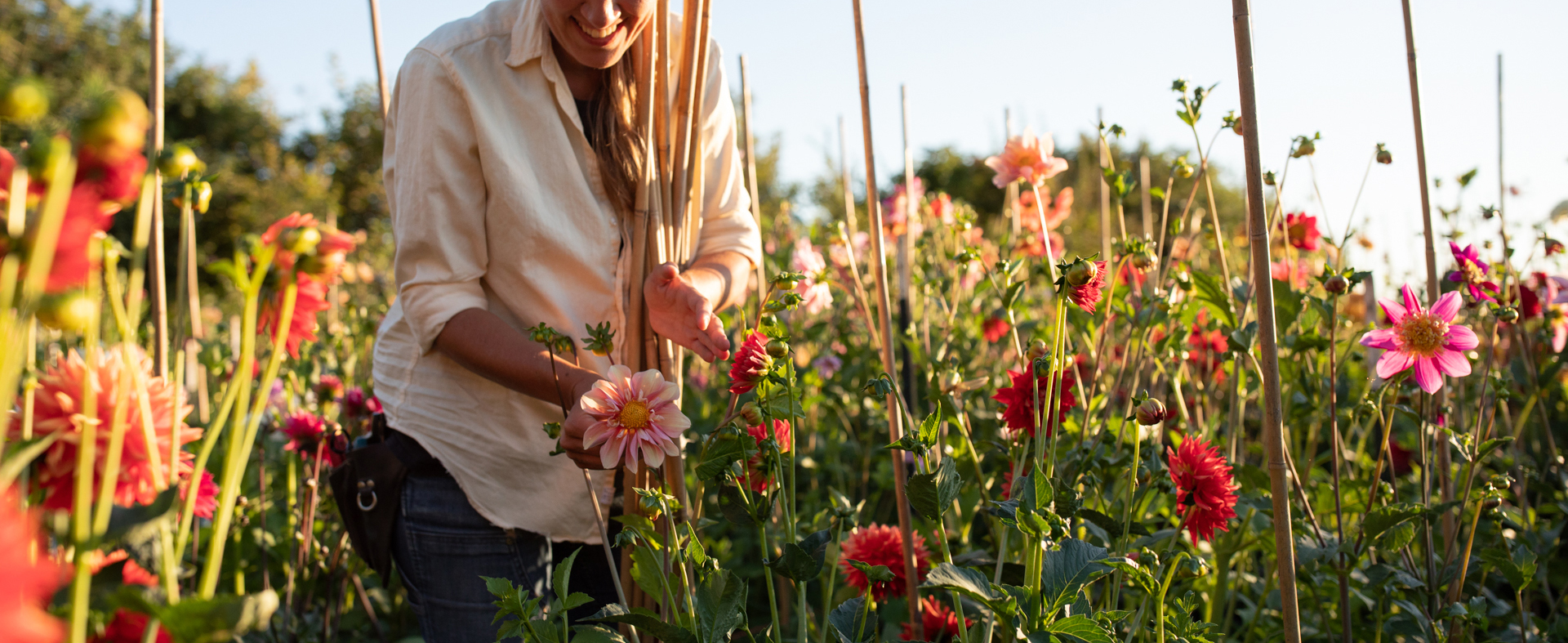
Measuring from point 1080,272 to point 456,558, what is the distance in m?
0.81

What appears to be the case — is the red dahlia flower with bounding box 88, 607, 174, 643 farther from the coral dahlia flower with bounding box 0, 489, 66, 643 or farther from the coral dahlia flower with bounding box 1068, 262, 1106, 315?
the coral dahlia flower with bounding box 1068, 262, 1106, 315

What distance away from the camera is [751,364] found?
0.81 metres

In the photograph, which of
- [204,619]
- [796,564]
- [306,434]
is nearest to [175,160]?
[204,619]

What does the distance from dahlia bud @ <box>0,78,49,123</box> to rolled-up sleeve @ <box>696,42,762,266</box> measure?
0.87m

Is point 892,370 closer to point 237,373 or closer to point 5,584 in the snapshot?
point 237,373

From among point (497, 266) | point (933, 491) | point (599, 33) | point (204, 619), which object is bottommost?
point (933, 491)

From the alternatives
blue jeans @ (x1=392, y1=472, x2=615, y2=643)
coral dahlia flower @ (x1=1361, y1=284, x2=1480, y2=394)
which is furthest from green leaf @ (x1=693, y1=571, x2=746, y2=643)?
coral dahlia flower @ (x1=1361, y1=284, x2=1480, y2=394)

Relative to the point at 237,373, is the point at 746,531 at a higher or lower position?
lower

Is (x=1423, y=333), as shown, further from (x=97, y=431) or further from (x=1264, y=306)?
(x=97, y=431)

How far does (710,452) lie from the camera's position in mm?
850

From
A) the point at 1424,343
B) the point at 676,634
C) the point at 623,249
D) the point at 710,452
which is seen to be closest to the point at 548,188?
the point at 623,249

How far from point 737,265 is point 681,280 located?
0.67ft

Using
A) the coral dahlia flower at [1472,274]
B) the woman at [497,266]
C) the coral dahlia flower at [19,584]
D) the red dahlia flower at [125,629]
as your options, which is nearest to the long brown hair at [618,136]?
the woman at [497,266]

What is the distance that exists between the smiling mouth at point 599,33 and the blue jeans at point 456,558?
56cm
